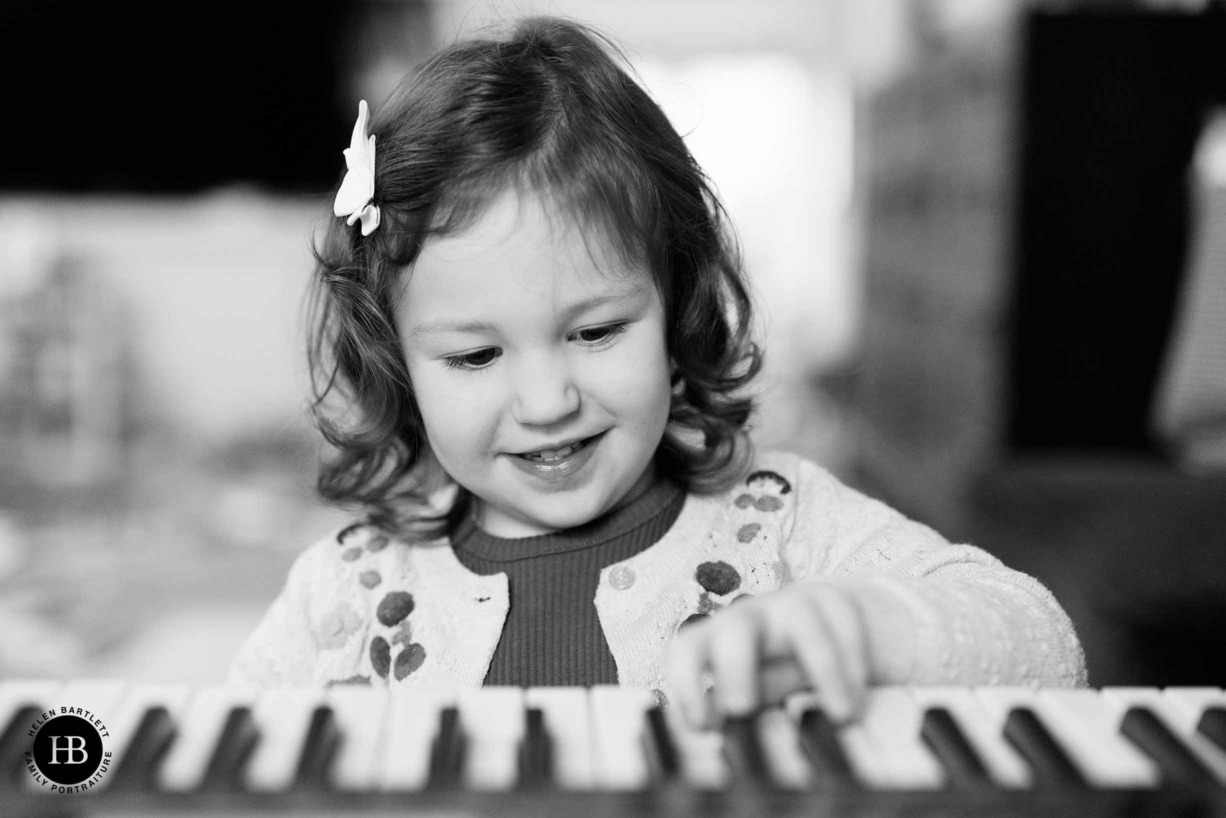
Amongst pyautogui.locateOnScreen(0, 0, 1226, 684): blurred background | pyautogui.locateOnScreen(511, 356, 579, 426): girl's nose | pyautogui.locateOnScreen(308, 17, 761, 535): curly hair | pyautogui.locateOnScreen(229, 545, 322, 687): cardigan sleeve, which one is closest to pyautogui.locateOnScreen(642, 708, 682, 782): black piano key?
pyautogui.locateOnScreen(511, 356, 579, 426): girl's nose

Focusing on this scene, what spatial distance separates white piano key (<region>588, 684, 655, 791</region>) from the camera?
544 millimetres

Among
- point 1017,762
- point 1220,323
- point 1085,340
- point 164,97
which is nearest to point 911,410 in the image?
point 1085,340

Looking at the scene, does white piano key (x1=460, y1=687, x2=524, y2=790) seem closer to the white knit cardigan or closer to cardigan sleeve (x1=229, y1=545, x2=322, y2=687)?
the white knit cardigan

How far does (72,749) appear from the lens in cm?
58

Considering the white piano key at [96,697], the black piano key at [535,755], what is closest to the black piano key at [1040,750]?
the black piano key at [535,755]

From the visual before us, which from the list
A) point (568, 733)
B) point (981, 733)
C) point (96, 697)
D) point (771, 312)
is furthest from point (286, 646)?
point (771, 312)

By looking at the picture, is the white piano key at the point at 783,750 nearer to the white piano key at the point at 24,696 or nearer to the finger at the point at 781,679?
the finger at the point at 781,679

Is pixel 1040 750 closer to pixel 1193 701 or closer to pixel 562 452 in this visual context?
pixel 1193 701

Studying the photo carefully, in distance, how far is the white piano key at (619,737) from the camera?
544mm

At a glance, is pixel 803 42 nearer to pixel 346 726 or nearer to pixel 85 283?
pixel 85 283

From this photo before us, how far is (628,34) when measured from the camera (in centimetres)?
563

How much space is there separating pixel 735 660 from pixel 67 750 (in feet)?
1.01

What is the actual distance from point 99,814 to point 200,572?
2.83 meters

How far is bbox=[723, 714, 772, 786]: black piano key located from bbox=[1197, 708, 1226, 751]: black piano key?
0.20 m
